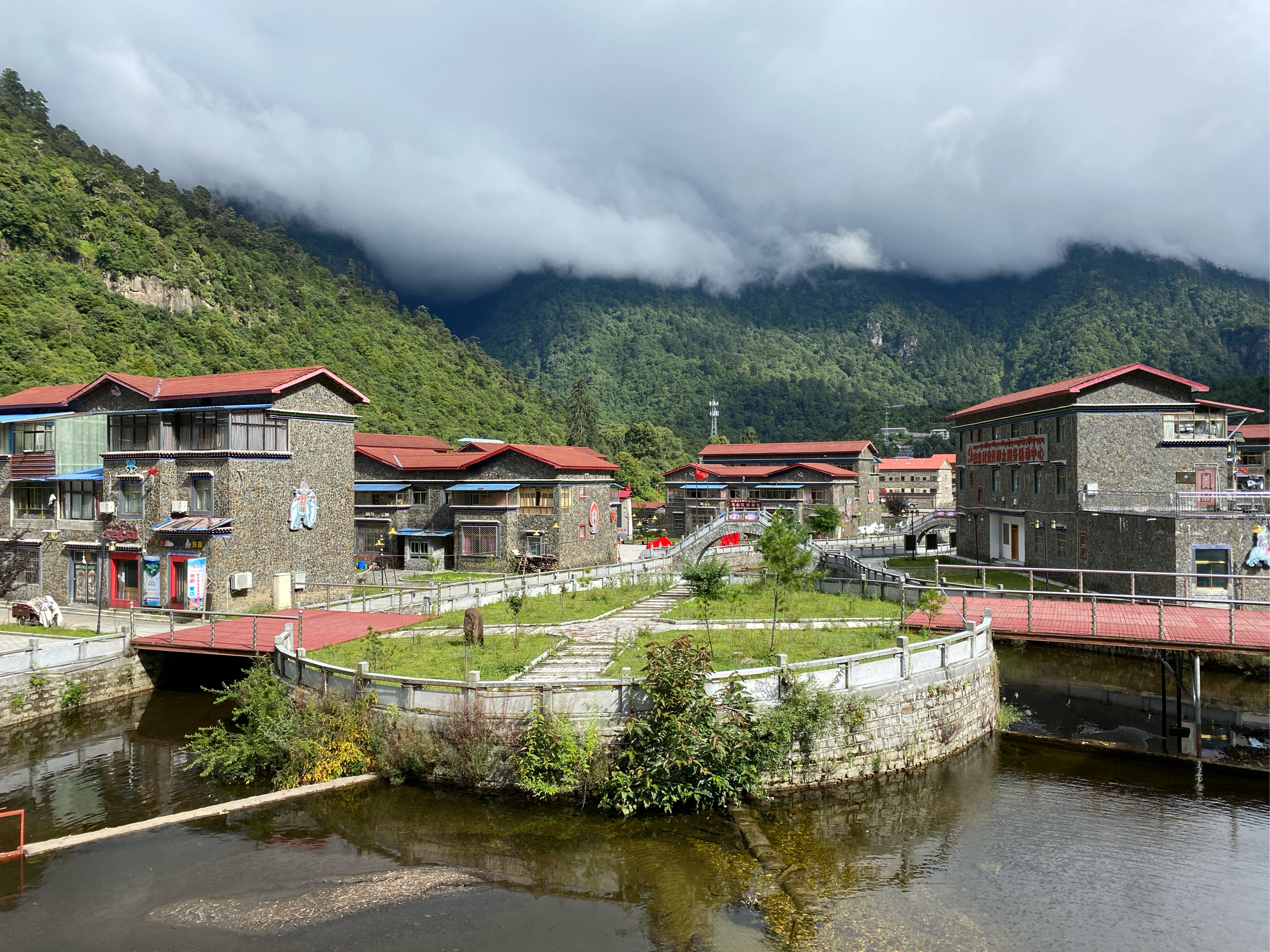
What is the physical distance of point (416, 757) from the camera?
19656 millimetres

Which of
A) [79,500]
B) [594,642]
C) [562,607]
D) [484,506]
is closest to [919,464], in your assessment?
[484,506]

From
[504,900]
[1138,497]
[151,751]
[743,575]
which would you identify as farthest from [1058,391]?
[151,751]

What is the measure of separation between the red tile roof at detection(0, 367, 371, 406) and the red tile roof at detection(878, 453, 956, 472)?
3593 inches

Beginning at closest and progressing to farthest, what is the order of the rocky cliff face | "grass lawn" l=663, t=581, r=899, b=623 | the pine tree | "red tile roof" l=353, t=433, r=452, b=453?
1. "grass lawn" l=663, t=581, r=899, b=623
2. "red tile roof" l=353, t=433, r=452, b=453
3. the rocky cliff face
4. the pine tree

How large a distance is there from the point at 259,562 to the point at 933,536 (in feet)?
170

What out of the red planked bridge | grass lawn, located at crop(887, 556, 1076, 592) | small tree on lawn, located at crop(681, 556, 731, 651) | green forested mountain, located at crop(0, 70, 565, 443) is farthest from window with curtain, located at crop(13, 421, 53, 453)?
grass lawn, located at crop(887, 556, 1076, 592)

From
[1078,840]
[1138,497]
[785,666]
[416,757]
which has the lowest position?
[1078,840]

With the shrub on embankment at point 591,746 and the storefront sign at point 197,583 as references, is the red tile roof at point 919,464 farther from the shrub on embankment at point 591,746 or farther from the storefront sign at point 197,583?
the shrub on embankment at point 591,746

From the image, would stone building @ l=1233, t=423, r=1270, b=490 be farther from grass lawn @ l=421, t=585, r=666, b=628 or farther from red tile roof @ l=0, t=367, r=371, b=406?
red tile roof @ l=0, t=367, r=371, b=406

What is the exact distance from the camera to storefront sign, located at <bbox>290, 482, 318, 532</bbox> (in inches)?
1528

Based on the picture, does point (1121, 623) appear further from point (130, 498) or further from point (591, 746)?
point (130, 498)

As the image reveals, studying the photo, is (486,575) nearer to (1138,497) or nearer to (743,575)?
(743,575)

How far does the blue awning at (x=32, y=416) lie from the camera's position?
3928 centimetres

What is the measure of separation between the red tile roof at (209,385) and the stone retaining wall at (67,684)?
1284 centimetres
